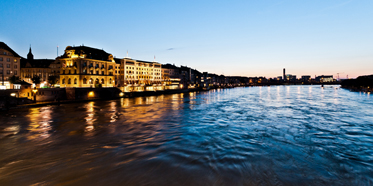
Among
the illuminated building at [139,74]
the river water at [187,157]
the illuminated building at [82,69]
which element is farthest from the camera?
the illuminated building at [139,74]

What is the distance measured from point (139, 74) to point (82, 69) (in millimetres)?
41150

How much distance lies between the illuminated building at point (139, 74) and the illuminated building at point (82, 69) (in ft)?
45.6

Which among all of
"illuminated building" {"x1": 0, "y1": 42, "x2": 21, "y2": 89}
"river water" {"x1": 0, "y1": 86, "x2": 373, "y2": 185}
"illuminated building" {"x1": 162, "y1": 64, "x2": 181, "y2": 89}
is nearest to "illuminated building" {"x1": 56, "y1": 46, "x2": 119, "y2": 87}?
"illuminated building" {"x1": 0, "y1": 42, "x2": 21, "y2": 89}

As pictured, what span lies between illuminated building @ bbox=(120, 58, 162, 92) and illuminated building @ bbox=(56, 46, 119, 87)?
13.9 m

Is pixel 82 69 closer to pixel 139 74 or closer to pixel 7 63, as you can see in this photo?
pixel 7 63

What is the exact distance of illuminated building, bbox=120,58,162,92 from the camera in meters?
98.9

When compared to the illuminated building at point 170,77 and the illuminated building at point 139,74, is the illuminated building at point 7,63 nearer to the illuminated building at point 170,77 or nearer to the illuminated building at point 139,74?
the illuminated building at point 139,74

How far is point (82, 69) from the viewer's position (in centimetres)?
6950

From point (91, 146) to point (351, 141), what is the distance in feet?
76.2

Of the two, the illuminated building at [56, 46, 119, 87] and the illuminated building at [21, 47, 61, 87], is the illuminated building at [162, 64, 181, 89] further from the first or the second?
the illuminated building at [21, 47, 61, 87]

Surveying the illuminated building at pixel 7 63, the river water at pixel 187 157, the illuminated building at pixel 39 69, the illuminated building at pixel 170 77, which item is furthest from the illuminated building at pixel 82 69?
the river water at pixel 187 157

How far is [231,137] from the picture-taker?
18.2 metres

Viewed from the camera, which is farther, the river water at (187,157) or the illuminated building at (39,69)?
the illuminated building at (39,69)

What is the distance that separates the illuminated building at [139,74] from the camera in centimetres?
9886
